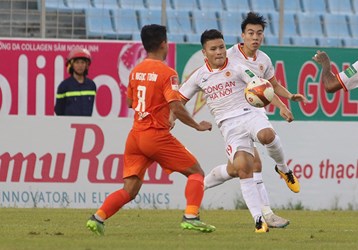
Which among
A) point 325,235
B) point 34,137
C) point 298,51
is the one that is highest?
point 298,51

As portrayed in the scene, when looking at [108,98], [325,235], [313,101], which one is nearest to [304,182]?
[313,101]

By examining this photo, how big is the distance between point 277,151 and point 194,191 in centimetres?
186

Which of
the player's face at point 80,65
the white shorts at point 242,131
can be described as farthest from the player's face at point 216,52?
the player's face at point 80,65

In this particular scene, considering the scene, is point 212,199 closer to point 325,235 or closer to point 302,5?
point 302,5

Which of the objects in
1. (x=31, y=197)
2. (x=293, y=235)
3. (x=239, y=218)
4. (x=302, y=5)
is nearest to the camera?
(x=293, y=235)

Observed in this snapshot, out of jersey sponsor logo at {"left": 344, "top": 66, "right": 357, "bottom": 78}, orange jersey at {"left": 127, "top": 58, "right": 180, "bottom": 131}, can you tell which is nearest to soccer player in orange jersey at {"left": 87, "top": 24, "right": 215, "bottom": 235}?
orange jersey at {"left": 127, "top": 58, "right": 180, "bottom": 131}

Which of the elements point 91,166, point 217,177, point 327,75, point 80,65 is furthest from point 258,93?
point 91,166

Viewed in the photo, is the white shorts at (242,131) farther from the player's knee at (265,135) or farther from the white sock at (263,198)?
the white sock at (263,198)

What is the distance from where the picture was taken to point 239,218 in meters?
15.1

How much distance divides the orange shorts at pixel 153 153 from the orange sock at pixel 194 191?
0.13 meters

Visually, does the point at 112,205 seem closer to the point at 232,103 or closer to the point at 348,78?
the point at 232,103

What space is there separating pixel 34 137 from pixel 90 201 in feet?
3.84

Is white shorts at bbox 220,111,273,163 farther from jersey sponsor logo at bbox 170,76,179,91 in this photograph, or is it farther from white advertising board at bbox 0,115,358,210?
white advertising board at bbox 0,115,358,210

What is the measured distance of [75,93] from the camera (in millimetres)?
17734
